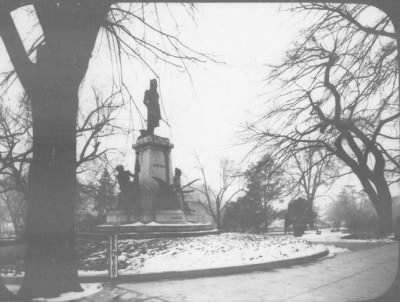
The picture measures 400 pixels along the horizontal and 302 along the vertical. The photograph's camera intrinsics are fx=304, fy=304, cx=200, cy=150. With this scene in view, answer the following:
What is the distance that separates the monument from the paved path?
5606 mm

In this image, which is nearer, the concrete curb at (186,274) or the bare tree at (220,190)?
the concrete curb at (186,274)

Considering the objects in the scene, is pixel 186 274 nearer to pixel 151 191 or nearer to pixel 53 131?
pixel 53 131

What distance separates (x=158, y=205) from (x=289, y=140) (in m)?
6.92

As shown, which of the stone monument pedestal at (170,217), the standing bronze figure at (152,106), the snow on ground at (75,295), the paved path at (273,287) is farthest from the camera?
the standing bronze figure at (152,106)

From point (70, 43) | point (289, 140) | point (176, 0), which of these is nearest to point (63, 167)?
point (70, 43)

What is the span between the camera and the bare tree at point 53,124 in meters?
4.29

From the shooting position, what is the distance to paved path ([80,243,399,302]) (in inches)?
173

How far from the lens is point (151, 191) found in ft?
40.3

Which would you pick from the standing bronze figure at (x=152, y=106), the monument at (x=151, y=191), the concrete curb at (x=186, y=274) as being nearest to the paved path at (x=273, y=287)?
the concrete curb at (x=186, y=274)

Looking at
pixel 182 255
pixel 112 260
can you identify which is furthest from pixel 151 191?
pixel 112 260

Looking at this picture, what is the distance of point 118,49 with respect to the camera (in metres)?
5.03

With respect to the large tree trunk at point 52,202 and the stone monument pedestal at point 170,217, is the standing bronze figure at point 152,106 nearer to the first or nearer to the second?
the stone monument pedestal at point 170,217

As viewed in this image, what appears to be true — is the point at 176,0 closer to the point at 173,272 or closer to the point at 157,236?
the point at 173,272

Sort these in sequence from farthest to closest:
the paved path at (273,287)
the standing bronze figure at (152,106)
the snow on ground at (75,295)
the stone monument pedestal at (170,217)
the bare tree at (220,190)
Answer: the bare tree at (220,190) → the standing bronze figure at (152,106) → the stone monument pedestal at (170,217) → the paved path at (273,287) → the snow on ground at (75,295)
